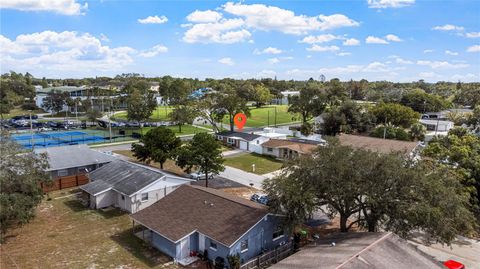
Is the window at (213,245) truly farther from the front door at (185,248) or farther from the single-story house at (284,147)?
the single-story house at (284,147)

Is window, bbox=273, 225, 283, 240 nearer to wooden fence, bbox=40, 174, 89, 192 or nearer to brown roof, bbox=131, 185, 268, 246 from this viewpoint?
brown roof, bbox=131, 185, 268, 246

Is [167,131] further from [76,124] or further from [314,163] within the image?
[76,124]

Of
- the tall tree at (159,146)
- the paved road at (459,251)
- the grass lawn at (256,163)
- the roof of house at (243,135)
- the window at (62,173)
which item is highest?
the tall tree at (159,146)

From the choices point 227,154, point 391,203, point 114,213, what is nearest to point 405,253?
point 391,203

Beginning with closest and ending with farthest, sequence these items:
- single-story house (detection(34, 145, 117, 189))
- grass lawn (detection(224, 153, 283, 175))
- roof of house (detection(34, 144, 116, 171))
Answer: single-story house (detection(34, 145, 117, 189))
roof of house (detection(34, 144, 116, 171))
grass lawn (detection(224, 153, 283, 175))

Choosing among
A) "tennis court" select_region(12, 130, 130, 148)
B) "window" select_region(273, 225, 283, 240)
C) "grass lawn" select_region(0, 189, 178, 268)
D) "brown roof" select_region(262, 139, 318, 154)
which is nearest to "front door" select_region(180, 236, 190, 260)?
"grass lawn" select_region(0, 189, 178, 268)

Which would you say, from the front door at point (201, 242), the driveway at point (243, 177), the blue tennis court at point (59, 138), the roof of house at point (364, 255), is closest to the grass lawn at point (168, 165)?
the driveway at point (243, 177)
